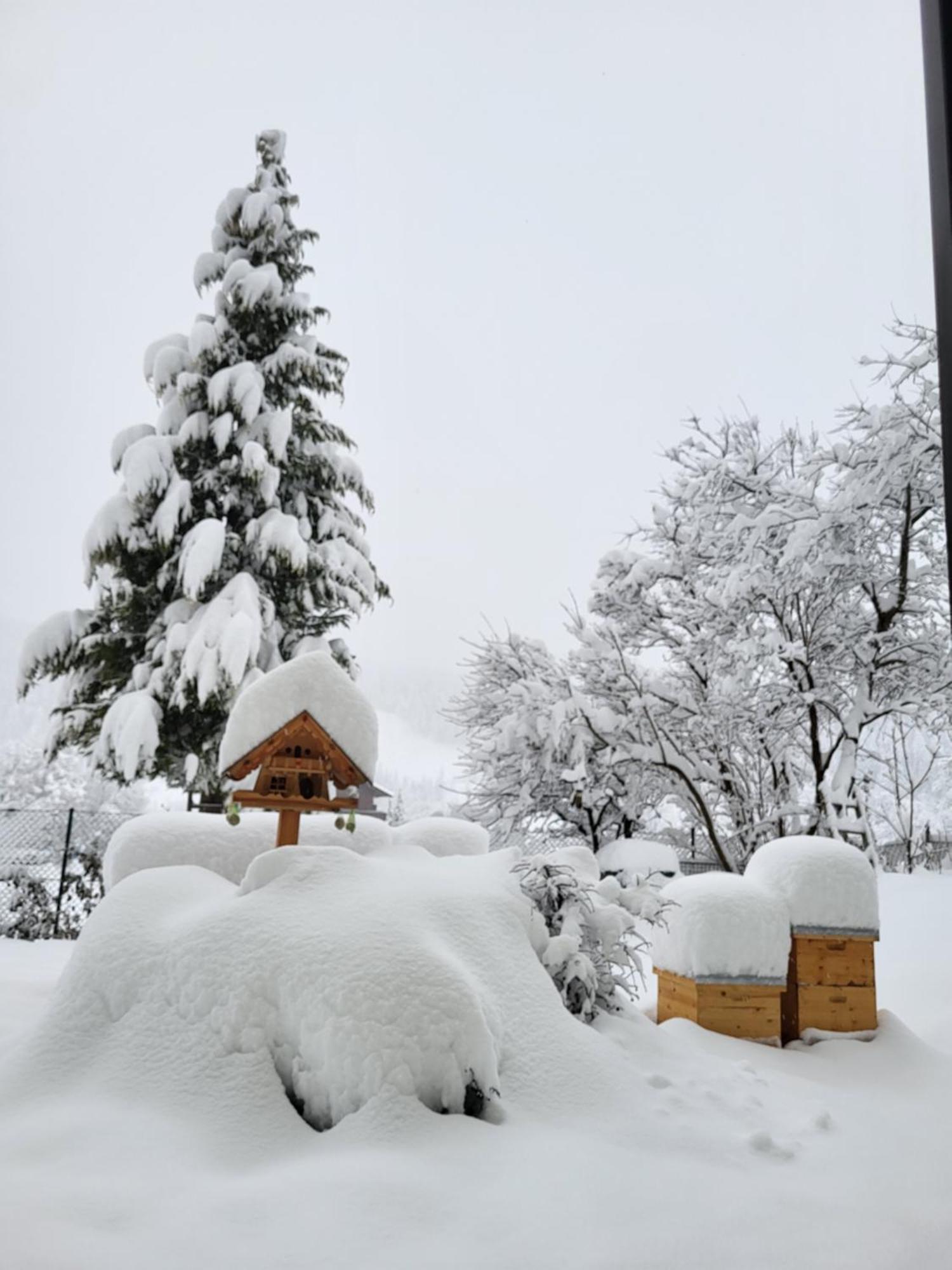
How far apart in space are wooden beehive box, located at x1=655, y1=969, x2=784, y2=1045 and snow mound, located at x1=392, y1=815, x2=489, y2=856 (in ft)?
4.04

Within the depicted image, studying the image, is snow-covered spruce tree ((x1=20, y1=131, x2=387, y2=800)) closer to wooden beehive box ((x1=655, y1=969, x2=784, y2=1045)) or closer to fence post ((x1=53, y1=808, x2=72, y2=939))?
fence post ((x1=53, y1=808, x2=72, y2=939))

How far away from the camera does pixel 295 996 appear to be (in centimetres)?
223

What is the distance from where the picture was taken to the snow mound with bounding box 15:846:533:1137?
2.11 meters

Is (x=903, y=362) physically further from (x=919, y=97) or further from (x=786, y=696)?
(x=919, y=97)

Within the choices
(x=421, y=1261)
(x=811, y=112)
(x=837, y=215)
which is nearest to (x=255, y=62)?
(x=811, y=112)

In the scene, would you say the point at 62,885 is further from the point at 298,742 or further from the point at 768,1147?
the point at 768,1147

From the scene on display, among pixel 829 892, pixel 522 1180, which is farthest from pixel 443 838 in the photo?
pixel 522 1180

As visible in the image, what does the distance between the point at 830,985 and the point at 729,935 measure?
71cm

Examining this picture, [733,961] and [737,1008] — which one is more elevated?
[733,961]

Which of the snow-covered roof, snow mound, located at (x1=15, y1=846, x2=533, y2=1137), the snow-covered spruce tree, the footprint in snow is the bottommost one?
the footprint in snow

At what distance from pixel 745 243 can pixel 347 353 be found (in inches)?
168

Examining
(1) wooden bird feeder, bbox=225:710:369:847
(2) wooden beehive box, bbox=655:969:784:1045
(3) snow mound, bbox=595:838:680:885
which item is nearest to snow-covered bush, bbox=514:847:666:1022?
(2) wooden beehive box, bbox=655:969:784:1045

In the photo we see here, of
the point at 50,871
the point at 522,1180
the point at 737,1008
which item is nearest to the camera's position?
the point at 522,1180

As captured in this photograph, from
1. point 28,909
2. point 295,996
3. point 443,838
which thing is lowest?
point 28,909
